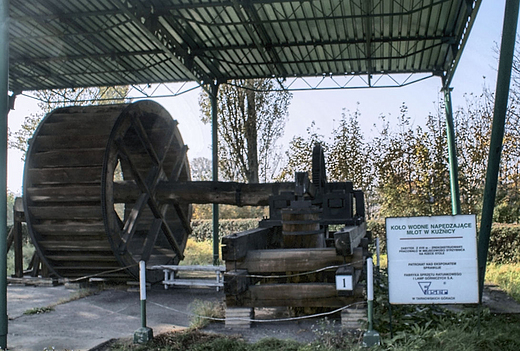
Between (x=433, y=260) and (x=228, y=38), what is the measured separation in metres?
8.61

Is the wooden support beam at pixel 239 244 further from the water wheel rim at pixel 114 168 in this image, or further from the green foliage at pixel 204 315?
the water wheel rim at pixel 114 168

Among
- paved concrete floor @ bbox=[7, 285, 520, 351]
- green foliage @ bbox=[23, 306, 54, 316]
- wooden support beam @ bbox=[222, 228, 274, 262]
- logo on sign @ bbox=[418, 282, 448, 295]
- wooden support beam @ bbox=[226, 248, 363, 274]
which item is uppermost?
wooden support beam @ bbox=[222, 228, 274, 262]

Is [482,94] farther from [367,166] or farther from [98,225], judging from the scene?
[98,225]

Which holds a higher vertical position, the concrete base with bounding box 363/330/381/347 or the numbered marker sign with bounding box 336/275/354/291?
the numbered marker sign with bounding box 336/275/354/291

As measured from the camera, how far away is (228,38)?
12.4 metres

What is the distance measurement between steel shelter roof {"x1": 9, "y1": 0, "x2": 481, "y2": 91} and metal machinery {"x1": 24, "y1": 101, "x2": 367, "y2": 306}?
238cm

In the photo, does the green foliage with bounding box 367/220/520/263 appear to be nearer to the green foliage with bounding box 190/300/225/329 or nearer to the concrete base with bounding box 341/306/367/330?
the concrete base with bounding box 341/306/367/330

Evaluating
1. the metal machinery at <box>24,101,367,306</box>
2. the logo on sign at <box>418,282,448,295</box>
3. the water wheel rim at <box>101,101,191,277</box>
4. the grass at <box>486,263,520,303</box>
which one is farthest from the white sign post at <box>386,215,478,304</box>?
the water wheel rim at <box>101,101,191,277</box>

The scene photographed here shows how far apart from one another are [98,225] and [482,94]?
14.3 metres

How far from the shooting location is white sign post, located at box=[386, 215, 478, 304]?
17.0 ft

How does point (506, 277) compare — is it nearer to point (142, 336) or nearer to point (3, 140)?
point (142, 336)

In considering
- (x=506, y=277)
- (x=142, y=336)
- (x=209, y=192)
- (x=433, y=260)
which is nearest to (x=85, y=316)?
(x=142, y=336)

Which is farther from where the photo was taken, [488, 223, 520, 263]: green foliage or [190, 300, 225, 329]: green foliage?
[488, 223, 520, 263]: green foliage

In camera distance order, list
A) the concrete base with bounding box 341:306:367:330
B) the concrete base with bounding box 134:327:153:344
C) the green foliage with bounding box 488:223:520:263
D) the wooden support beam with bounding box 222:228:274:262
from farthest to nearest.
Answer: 1. the green foliage with bounding box 488:223:520:263
2. the wooden support beam with bounding box 222:228:274:262
3. the concrete base with bounding box 341:306:367:330
4. the concrete base with bounding box 134:327:153:344
